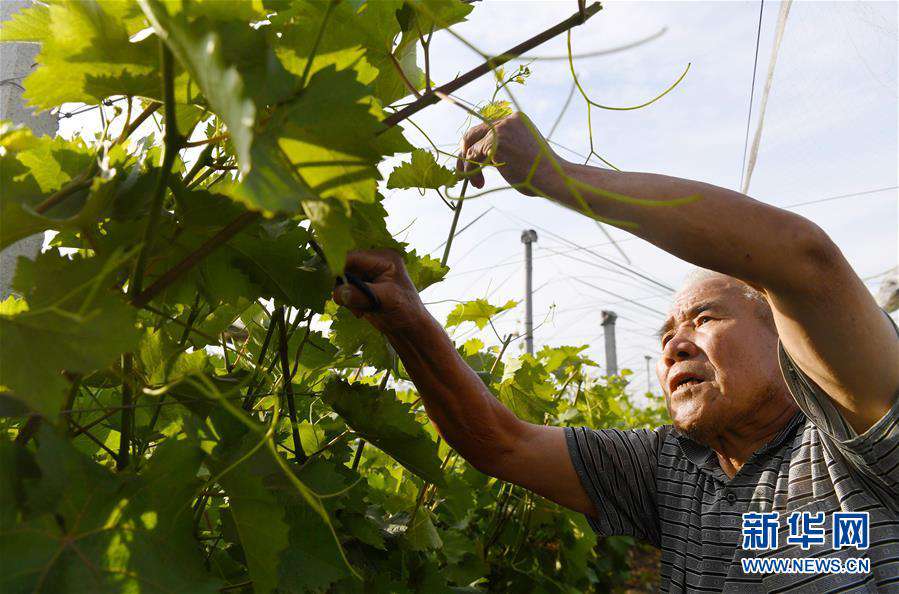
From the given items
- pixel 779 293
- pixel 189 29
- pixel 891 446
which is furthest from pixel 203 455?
pixel 891 446

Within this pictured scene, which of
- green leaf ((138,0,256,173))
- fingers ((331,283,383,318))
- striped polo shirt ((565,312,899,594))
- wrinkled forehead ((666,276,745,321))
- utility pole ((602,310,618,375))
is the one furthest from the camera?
utility pole ((602,310,618,375))

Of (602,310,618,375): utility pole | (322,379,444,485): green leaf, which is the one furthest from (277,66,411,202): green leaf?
(602,310,618,375): utility pole

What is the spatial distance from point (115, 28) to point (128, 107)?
12cm

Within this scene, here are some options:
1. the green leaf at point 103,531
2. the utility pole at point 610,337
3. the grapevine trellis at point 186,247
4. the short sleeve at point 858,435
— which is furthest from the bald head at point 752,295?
the utility pole at point 610,337


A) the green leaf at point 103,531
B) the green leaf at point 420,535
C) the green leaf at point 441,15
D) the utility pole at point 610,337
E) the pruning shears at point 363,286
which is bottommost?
the green leaf at point 103,531

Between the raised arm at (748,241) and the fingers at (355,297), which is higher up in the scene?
the raised arm at (748,241)

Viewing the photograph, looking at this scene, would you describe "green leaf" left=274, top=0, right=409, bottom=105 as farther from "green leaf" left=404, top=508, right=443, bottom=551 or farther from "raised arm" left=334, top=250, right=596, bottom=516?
"green leaf" left=404, top=508, right=443, bottom=551

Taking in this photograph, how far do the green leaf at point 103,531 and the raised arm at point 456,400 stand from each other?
0.40 meters

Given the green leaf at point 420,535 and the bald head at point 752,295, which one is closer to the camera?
the green leaf at point 420,535

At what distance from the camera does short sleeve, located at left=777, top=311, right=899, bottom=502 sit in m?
1.39

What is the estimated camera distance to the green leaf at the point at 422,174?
977 millimetres

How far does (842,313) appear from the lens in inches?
50.3

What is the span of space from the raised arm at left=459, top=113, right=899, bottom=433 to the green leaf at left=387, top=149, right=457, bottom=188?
8cm

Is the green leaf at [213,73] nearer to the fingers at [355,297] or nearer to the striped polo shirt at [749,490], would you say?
the fingers at [355,297]
